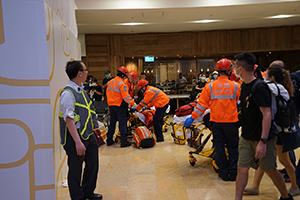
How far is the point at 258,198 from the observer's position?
9.32 ft

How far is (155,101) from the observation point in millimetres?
5602

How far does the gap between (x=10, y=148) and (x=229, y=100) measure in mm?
2714

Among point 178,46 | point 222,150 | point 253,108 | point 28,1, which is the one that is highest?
point 178,46

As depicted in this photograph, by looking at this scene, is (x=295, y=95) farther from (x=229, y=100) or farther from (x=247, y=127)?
(x=247, y=127)

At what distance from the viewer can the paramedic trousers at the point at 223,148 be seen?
3375 millimetres

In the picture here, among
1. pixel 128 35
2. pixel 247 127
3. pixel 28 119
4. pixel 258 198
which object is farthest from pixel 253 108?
pixel 128 35

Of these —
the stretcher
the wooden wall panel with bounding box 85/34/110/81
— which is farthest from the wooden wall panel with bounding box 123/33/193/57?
the stretcher

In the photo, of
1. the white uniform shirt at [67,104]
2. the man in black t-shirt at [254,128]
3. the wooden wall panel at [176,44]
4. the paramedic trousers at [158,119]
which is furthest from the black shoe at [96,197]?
the wooden wall panel at [176,44]

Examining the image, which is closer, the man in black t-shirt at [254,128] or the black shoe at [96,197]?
the man in black t-shirt at [254,128]

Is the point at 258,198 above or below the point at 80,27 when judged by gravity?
below

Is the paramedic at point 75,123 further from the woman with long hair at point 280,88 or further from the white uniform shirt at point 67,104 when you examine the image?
the woman with long hair at point 280,88

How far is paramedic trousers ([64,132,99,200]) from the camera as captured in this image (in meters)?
2.47

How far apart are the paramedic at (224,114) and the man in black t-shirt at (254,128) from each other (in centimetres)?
89

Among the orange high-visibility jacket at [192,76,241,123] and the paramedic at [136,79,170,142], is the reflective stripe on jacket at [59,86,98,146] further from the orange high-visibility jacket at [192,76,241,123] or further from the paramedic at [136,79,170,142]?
the paramedic at [136,79,170,142]
